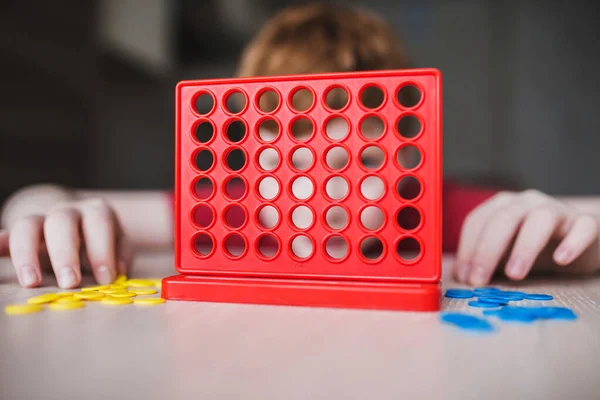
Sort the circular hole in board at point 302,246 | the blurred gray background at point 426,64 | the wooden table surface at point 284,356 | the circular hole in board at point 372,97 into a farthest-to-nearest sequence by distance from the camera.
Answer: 1. the blurred gray background at point 426,64
2. the circular hole in board at point 372,97
3. the circular hole in board at point 302,246
4. the wooden table surface at point 284,356

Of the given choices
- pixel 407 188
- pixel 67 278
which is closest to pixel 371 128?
pixel 407 188

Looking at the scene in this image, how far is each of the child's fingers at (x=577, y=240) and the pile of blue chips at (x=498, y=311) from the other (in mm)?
87

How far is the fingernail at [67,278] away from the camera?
52 centimetres

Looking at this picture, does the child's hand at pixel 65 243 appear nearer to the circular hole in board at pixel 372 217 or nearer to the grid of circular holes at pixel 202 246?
the grid of circular holes at pixel 202 246

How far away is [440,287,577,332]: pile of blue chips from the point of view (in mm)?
376

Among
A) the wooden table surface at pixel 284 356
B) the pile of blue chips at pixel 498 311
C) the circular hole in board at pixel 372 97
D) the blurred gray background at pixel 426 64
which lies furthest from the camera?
the blurred gray background at pixel 426 64

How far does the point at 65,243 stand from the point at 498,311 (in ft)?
1.44

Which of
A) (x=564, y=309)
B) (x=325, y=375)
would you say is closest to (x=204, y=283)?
(x=325, y=375)

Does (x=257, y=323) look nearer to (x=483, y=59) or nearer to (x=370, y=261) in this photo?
(x=370, y=261)

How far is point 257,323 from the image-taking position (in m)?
0.38

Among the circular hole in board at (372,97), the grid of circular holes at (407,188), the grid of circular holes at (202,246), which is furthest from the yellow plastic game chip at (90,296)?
the grid of circular holes at (407,188)

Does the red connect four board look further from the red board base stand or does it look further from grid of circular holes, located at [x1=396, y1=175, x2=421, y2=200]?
grid of circular holes, located at [x1=396, y1=175, x2=421, y2=200]

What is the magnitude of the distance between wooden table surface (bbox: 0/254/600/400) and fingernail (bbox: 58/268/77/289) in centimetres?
10

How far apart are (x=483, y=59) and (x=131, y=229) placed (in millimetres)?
2640
